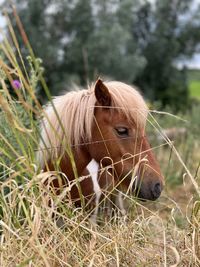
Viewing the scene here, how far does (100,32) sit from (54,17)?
2391 millimetres

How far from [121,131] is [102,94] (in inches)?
8.7

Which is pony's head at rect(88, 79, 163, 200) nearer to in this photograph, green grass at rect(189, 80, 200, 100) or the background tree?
the background tree

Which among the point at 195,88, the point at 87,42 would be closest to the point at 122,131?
the point at 87,42

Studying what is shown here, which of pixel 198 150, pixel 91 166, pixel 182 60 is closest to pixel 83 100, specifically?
pixel 91 166

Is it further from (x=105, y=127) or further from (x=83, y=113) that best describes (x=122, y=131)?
(x=83, y=113)

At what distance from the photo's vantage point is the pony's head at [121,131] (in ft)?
6.89

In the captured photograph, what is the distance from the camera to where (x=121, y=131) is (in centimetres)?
220

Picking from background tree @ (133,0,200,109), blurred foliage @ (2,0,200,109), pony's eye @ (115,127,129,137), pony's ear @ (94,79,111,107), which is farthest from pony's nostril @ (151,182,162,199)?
background tree @ (133,0,200,109)

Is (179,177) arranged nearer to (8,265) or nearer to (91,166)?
(91,166)

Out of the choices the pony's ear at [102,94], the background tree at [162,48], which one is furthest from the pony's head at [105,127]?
the background tree at [162,48]

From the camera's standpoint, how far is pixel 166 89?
2134cm

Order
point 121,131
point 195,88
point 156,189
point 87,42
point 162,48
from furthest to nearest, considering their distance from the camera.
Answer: point 195,88
point 162,48
point 87,42
point 121,131
point 156,189

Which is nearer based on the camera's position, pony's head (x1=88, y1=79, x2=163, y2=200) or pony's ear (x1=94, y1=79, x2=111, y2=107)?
pony's head (x1=88, y1=79, x2=163, y2=200)

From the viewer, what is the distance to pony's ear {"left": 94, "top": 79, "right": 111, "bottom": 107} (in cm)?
221
